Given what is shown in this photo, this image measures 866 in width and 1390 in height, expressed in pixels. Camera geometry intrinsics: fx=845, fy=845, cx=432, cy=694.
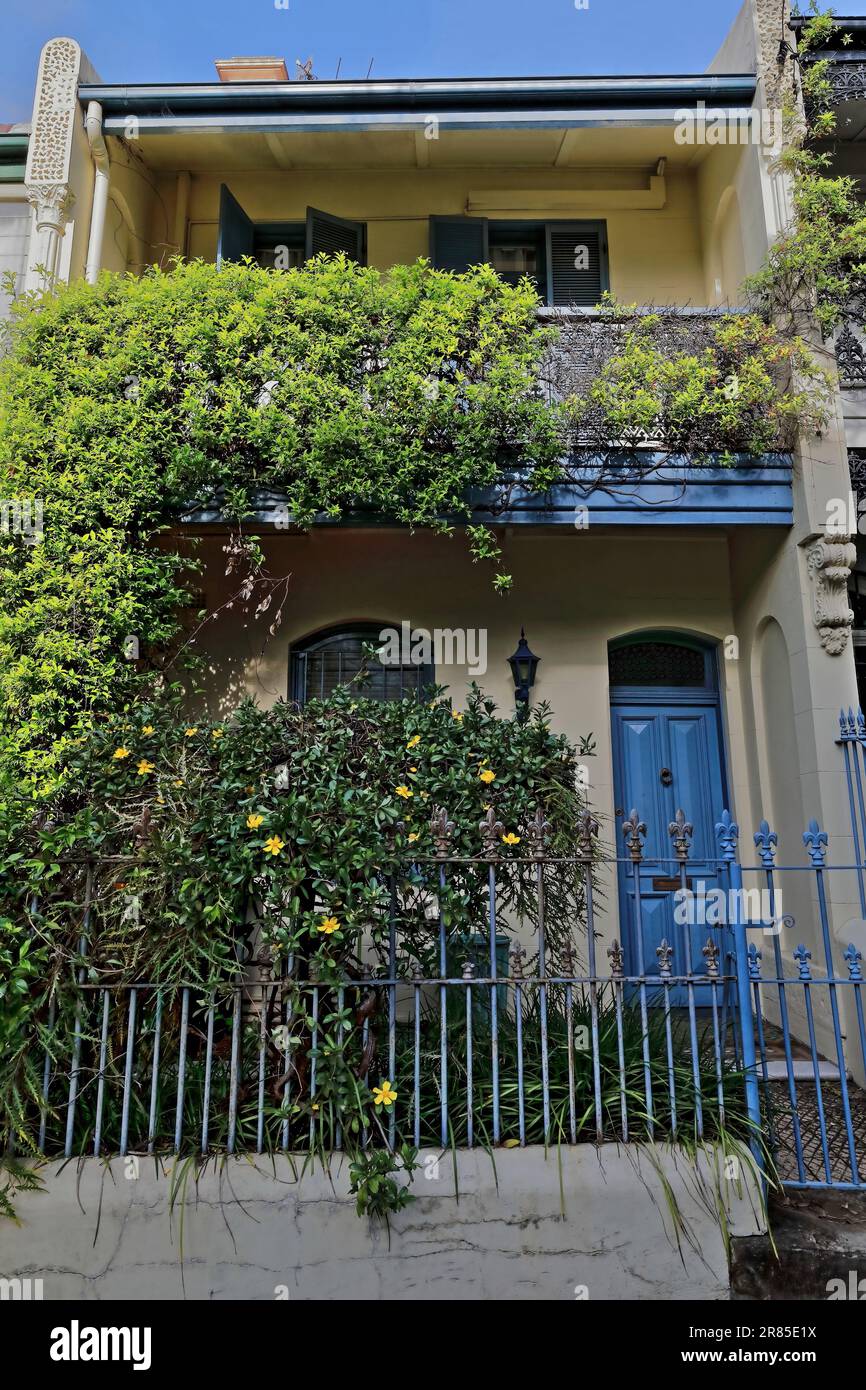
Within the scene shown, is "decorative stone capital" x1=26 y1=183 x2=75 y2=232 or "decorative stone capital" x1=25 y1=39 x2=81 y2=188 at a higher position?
"decorative stone capital" x1=25 y1=39 x2=81 y2=188

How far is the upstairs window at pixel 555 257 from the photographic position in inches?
337

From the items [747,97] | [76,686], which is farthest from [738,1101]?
[747,97]

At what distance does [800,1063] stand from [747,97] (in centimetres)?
802

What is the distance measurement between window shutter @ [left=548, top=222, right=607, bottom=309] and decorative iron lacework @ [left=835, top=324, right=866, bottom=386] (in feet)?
8.20

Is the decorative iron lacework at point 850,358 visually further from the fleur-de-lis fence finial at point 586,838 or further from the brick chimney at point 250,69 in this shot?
the brick chimney at point 250,69

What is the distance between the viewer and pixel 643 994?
149 inches

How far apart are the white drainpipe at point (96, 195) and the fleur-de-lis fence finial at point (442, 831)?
618cm

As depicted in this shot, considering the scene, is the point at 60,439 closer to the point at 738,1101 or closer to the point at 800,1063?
the point at 738,1101

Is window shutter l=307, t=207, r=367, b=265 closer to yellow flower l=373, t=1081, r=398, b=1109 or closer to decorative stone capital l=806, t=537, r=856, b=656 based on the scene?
decorative stone capital l=806, t=537, r=856, b=656

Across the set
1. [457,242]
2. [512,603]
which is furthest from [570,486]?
[457,242]

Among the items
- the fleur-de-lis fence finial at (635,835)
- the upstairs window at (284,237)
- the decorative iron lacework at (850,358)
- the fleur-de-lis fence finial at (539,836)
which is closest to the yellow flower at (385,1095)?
the fleur-de-lis fence finial at (539,836)

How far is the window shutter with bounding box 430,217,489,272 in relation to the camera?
27.1 ft

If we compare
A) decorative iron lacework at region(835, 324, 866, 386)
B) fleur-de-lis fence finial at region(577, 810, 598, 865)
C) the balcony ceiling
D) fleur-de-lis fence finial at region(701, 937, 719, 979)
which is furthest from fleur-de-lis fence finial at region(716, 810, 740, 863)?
the balcony ceiling

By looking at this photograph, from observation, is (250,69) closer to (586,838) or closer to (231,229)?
(231,229)
